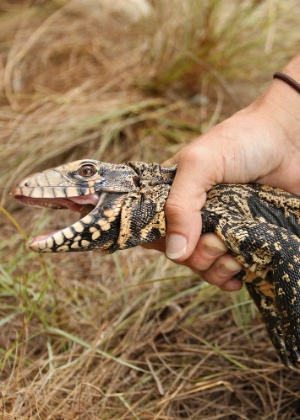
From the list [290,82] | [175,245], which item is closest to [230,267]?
[175,245]

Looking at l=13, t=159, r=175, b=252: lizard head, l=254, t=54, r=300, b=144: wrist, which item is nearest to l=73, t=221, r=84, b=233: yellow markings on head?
l=13, t=159, r=175, b=252: lizard head

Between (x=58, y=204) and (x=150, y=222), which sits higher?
(x=150, y=222)

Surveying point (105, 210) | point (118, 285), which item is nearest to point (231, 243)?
point (105, 210)

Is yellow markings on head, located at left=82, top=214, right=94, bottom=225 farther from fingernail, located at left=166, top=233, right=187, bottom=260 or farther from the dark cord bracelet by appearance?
the dark cord bracelet

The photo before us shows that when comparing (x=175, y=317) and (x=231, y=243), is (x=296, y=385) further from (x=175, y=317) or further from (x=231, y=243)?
(x=231, y=243)

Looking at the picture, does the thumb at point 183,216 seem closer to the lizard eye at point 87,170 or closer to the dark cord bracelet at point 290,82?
the lizard eye at point 87,170

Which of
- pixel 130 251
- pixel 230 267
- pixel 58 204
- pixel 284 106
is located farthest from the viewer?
pixel 130 251

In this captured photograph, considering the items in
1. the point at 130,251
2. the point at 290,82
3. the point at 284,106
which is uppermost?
the point at 290,82

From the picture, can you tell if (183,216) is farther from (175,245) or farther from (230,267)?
(230,267)
